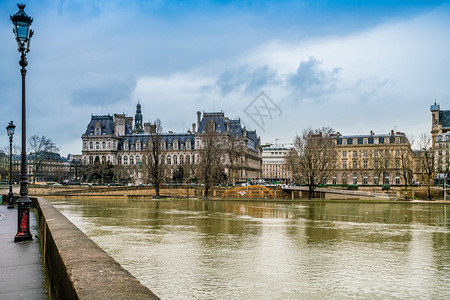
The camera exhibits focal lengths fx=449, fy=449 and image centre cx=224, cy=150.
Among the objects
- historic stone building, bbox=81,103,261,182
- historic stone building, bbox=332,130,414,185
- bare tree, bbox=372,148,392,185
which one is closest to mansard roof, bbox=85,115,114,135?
historic stone building, bbox=81,103,261,182

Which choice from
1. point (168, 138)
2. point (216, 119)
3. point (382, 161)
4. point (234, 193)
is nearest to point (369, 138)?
point (382, 161)

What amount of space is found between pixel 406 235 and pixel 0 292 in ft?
58.6

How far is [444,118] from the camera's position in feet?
360

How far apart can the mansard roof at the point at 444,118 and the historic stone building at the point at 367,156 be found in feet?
59.0

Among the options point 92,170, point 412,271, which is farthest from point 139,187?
point 412,271

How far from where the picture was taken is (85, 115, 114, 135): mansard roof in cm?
11994

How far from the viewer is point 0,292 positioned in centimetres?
758

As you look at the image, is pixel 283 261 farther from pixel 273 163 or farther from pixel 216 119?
pixel 273 163

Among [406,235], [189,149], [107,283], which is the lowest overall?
[406,235]

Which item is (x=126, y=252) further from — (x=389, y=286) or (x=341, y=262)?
(x=389, y=286)

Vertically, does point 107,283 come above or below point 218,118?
below

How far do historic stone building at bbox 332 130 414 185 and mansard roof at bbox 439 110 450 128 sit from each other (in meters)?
18.0

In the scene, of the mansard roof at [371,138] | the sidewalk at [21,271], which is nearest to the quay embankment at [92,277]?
the sidewalk at [21,271]

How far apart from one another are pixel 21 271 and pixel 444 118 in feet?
382
